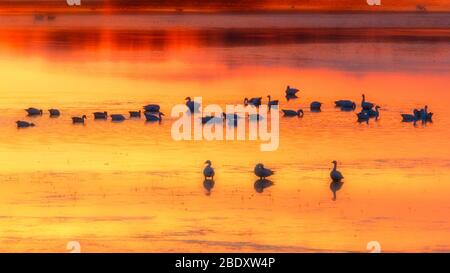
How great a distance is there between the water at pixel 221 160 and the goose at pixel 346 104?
0.47 feet

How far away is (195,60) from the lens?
29.4m

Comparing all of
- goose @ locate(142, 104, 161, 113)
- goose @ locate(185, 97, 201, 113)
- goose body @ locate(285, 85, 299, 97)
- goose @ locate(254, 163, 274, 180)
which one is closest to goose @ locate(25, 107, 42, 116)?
goose @ locate(142, 104, 161, 113)

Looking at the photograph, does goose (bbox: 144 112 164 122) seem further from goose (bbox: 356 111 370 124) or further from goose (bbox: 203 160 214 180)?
goose (bbox: 203 160 214 180)

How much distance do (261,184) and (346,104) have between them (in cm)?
621

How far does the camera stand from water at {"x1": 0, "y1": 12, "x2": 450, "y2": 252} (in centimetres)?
1313

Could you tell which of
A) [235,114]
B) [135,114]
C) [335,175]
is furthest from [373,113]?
[335,175]

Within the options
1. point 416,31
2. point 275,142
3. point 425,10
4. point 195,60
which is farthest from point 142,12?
point 275,142

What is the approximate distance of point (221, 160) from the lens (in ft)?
53.9

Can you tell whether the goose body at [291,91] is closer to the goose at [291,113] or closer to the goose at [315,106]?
the goose at [315,106]

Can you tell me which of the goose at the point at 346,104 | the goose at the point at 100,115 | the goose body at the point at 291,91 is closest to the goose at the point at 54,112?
the goose at the point at 100,115

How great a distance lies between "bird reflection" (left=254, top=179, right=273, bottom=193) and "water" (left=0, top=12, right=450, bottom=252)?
0.06 metres

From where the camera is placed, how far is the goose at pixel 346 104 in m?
21.0
